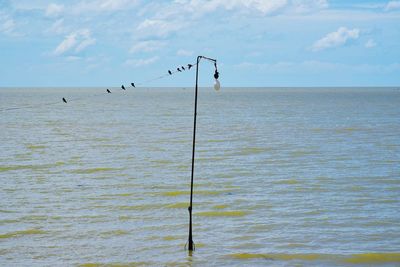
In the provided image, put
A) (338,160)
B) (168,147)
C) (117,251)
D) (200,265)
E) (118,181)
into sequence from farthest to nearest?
(168,147) < (338,160) < (118,181) < (117,251) < (200,265)

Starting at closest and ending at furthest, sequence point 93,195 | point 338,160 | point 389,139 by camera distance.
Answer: point 93,195, point 338,160, point 389,139

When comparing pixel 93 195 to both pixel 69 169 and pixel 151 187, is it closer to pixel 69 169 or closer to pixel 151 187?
pixel 151 187

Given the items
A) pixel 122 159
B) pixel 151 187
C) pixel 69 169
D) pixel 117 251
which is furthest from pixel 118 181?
pixel 117 251

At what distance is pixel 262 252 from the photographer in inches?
707

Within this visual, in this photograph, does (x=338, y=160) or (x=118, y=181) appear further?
(x=338, y=160)

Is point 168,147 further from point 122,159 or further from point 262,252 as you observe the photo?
point 262,252

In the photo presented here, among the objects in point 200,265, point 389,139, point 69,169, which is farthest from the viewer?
point 389,139

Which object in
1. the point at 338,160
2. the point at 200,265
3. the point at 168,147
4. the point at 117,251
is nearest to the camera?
the point at 200,265

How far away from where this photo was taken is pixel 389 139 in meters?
47.2

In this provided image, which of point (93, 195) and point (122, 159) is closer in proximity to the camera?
point (93, 195)

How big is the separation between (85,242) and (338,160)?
753 inches

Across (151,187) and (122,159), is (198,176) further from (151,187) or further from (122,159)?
(122,159)

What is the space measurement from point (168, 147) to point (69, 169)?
11.2 metres

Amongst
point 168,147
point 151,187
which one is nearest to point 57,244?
point 151,187
